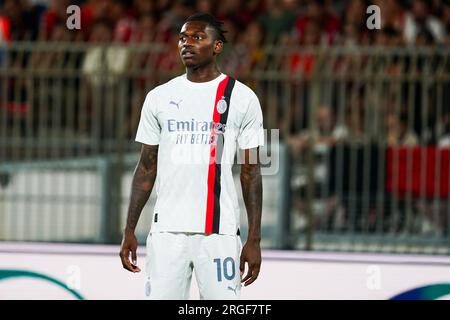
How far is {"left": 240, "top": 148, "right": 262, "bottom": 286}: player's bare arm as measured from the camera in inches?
227

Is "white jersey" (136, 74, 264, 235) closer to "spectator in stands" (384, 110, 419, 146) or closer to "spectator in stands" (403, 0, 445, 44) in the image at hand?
"spectator in stands" (384, 110, 419, 146)

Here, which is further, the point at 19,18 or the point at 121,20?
the point at 19,18

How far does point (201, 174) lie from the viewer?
18.8ft

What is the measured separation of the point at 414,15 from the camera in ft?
43.3

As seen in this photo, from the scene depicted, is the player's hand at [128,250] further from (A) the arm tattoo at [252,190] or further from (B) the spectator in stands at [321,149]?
(B) the spectator in stands at [321,149]

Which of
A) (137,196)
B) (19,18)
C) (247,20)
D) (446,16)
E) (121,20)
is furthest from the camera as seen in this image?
(19,18)

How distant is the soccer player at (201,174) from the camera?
18.8 ft

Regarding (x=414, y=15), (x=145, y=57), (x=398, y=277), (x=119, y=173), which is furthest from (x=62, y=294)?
(x=414, y=15)

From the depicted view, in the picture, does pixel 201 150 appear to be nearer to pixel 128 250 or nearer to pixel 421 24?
pixel 128 250

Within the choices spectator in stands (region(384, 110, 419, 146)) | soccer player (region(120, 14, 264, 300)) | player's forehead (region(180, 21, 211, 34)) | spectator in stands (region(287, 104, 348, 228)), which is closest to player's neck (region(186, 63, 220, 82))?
soccer player (region(120, 14, 264, 300))

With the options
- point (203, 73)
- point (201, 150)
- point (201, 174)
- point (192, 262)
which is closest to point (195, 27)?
point (203, 73)

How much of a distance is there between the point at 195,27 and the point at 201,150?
0.60m

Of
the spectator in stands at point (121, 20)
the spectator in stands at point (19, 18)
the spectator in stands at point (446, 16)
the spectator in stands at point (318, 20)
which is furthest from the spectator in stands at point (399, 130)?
the spectator in stands at point (19, 18)

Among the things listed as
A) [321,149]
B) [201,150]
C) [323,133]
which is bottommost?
[201,150]
